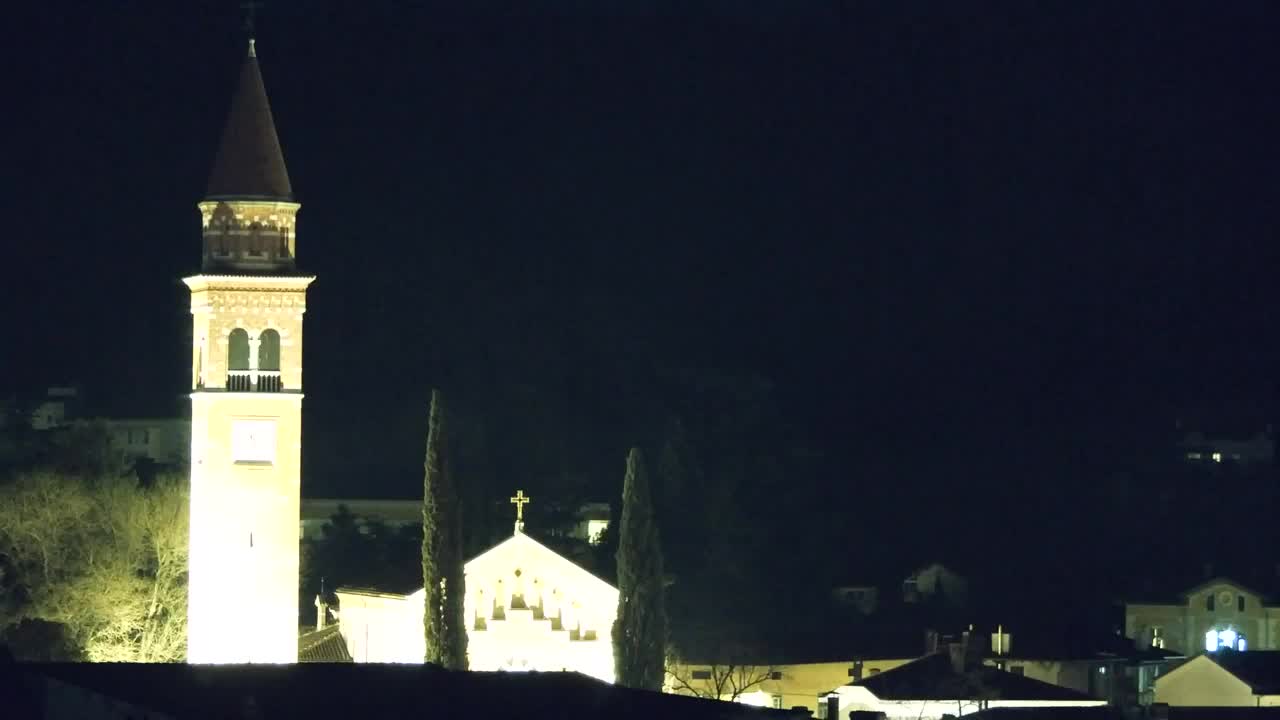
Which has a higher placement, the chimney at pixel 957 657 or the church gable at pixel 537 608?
the church gable at pixel 537 608

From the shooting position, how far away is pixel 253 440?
72062 mm

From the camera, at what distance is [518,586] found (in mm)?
73750

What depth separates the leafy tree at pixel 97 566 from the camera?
244ft

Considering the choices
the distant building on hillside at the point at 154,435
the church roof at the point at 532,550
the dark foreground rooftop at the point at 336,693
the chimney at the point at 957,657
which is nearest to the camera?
the dark foreground rooftop at the point at 336,693

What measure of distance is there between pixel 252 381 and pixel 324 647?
23.8 ft

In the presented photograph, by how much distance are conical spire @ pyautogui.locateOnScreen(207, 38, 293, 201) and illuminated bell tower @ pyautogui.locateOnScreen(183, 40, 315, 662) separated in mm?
30

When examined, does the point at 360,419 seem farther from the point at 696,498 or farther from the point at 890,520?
the point at 696,498

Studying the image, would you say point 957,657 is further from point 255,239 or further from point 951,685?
point 255,239

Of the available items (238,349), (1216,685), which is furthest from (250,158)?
(1216,685)

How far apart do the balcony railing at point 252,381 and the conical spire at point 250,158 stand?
369cm

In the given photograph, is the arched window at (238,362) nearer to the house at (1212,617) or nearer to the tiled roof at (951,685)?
the tiled roof at (951,685)

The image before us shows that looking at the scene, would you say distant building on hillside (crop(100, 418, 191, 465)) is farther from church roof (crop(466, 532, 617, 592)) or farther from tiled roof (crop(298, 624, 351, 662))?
church roof (crop(466, 532, 617, 592))

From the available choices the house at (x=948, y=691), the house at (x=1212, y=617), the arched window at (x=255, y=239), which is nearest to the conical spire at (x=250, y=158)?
the arched window at (x=255, y=239)

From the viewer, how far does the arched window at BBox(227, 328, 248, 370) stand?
72.2 meters
